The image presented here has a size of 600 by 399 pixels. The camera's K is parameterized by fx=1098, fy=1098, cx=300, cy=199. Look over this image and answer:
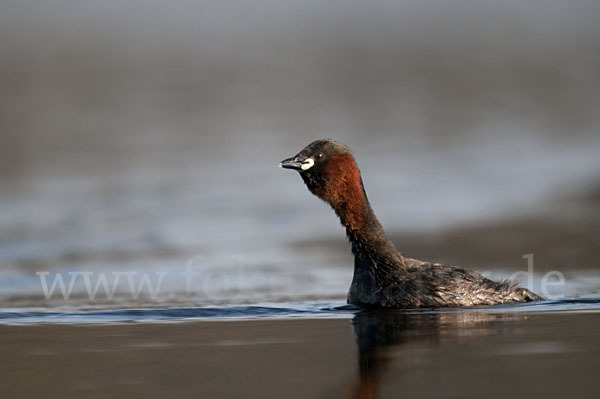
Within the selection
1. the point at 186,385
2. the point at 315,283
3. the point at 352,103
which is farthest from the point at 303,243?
the point at 352,103

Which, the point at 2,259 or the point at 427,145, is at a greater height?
the point at 427,145

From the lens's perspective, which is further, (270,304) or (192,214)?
(192,214)

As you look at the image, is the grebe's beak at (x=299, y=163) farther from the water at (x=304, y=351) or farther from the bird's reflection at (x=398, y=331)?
the bird's reflection at (x=398, y=331)

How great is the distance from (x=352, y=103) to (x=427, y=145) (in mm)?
5176

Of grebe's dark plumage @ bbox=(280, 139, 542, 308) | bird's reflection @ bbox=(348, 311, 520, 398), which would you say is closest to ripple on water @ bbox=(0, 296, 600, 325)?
grebe's dark plumage @ bbox=(280, 139, 542, 308)

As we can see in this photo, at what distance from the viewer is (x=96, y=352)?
10.1 m

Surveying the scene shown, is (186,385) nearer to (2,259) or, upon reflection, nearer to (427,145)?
(2,259)

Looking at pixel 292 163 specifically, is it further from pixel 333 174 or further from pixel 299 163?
pixel 333 174

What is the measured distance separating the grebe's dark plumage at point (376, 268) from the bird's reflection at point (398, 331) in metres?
0.44

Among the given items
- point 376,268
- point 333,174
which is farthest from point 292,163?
point 376,268

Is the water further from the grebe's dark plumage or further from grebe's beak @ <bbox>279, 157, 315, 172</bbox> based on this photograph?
grebe's beak @ <bbox>279, 157, 315, 172</bbox>

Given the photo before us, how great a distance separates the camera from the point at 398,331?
36.1ft

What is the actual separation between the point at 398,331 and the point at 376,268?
6.99 ft

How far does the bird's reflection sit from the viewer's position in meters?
9.13
